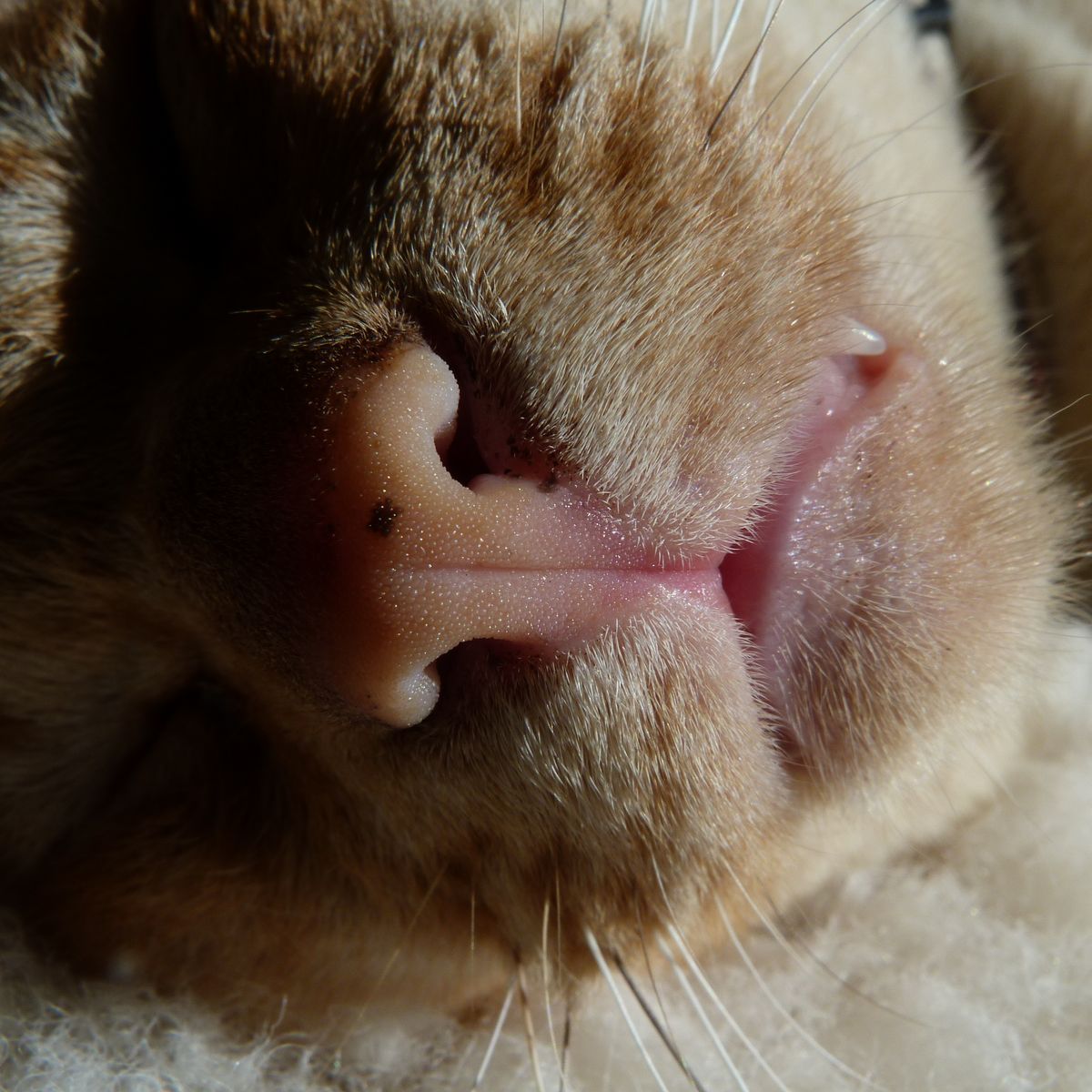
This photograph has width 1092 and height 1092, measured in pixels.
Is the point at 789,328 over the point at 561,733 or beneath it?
over

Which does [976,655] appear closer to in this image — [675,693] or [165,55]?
[675,693]

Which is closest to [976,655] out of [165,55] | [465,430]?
[465,430]

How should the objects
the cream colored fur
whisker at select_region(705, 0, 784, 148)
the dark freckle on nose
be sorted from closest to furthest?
the dark freckle on nose < whisker at select_region(705, 0, 784, 148) < the cream colored fur

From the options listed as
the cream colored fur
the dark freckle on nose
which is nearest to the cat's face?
the dark freckle on nose

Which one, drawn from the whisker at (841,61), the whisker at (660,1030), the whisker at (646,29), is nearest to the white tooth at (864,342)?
the whisker at (841,61)

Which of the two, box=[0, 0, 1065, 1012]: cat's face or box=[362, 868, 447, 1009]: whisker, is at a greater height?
box=[0, 0, 1065, 1012]: cat's face

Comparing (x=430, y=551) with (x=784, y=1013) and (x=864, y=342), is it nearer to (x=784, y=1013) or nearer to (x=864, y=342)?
(x=864, y=342)

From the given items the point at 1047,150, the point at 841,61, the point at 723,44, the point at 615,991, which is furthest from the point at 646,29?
the point at 615,991

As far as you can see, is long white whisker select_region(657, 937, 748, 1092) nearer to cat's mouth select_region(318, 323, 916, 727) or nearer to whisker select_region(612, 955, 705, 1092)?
whisker select_region(612, 955, 705, 1092)
